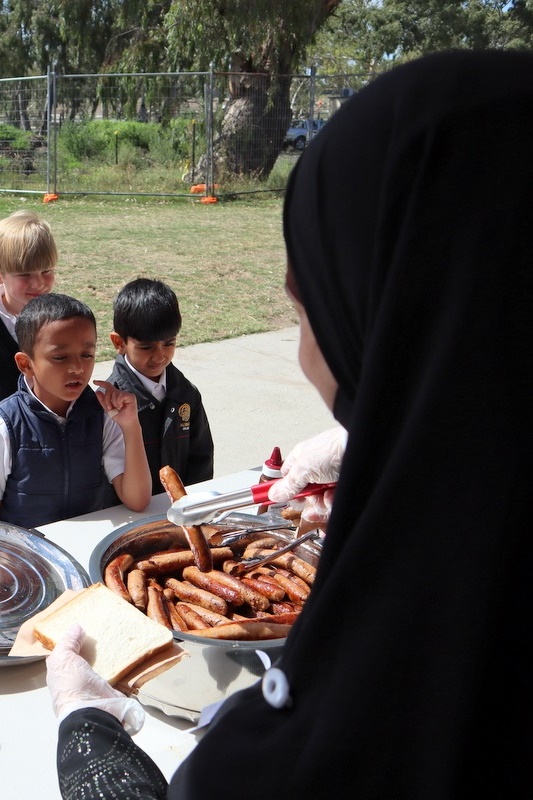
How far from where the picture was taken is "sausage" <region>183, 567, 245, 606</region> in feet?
5.83

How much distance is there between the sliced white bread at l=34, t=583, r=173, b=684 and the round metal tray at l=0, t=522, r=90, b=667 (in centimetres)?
→ 16

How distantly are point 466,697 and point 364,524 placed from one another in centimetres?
18

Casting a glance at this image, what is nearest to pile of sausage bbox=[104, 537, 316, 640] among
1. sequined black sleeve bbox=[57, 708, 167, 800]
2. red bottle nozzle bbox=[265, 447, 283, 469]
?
red bottle nozzle bbox=[265, 447, 283, 469]

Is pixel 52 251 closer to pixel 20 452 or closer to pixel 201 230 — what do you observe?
pixel 20 452

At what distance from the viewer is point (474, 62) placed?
0.85 metres

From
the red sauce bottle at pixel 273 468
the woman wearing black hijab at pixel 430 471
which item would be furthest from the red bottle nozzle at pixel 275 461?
the woman wearing black hijab at pixel 430 471

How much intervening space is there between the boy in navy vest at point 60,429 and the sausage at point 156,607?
2.33 ft

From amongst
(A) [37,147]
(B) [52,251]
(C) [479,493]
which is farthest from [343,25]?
(C) [479,493]

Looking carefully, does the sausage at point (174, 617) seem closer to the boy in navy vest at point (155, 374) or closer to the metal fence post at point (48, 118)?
the boy in navy vest at point (155, 374)

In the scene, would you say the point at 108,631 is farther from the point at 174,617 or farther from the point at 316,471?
the point at 316,471

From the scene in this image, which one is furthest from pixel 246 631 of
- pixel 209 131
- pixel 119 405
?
pixel 209 131

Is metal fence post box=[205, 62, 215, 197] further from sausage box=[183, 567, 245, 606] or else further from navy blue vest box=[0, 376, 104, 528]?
sausage box=[183, 567, 245, 606]

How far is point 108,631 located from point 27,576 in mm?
442

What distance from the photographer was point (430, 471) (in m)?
0.78
